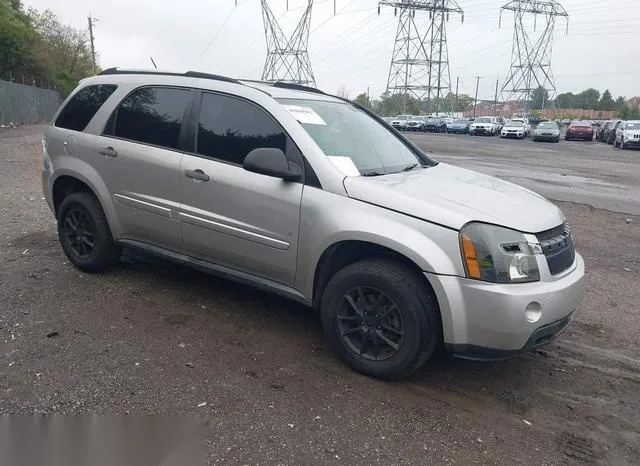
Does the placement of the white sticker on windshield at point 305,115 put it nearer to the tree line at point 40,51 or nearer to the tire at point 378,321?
the tire at point 378,321

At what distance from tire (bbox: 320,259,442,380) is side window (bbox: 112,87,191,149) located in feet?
6.37

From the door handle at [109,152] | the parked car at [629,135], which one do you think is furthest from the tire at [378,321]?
the parked car at [629,135]

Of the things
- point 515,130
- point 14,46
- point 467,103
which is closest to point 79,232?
point 515,130

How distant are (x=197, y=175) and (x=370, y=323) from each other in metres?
1.78

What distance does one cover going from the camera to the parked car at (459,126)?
48.7m

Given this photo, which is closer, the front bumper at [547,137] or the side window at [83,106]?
the side window at [83,106]

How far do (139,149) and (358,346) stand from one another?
2.51 m

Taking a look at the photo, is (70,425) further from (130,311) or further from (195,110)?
(195,110)

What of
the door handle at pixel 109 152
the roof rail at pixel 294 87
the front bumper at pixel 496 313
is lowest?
the front bumper at pixel 496 313

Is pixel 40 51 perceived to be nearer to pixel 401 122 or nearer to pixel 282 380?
pixel 401 122

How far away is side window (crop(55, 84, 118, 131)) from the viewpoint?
5051 millimetres

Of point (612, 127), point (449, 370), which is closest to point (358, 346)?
point (449, 370)

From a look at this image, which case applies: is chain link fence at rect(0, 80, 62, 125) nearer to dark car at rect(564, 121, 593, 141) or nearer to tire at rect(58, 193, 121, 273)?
tire at rect(58, 193, 121, 273)

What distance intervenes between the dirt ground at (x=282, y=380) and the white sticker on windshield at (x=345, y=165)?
1297 millimetres
